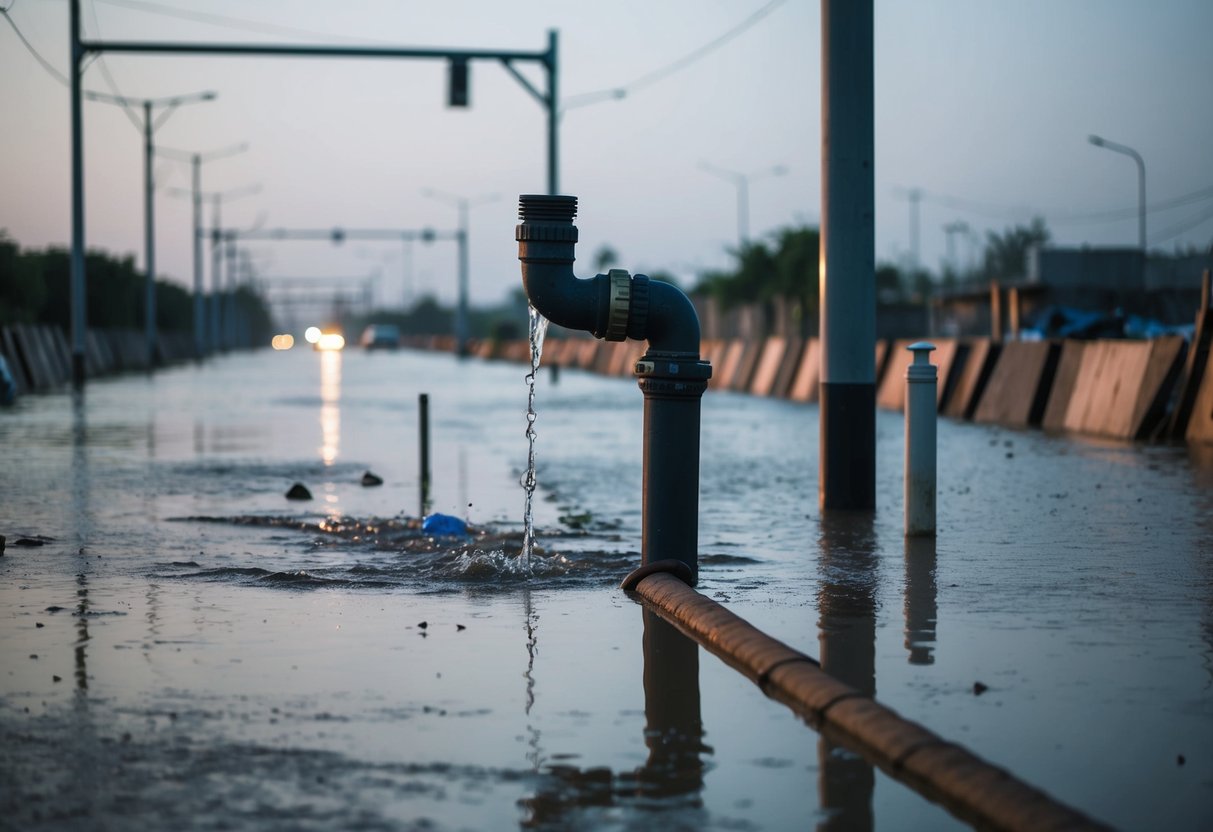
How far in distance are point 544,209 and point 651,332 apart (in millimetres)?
749

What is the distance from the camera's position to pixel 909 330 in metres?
60.4

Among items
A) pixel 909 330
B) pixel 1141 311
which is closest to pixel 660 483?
pixel 1141 311

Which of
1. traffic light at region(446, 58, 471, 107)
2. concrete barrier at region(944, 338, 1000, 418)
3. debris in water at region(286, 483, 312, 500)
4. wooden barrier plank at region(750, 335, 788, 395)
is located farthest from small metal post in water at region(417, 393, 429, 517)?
wooden barrier plank at region(750, 335, 788, 395)

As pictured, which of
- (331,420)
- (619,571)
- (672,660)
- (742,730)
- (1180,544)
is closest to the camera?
(742,730)

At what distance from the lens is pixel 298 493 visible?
44.8 ft

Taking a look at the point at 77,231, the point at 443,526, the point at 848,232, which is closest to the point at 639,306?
the point at 443,526

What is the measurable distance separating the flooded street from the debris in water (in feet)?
0.68

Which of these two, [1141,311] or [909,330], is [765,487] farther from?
[909,330]

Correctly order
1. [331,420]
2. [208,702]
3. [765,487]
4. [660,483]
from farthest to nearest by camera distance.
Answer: [331,420], [765,487], [660,483], [208,702]

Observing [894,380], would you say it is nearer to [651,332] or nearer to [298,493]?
[298,493]

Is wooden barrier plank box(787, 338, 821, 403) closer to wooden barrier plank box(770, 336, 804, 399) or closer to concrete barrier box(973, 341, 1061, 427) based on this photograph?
wooden barrier plank box(770, 336, 804, 399)

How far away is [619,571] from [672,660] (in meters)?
2.59

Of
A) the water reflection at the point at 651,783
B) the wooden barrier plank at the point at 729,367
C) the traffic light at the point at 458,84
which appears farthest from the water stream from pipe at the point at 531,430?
the wooden barrier plank at the point at 729,367

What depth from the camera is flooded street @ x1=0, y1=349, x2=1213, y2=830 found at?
4.61 meters
